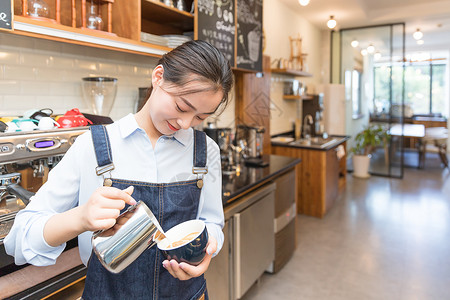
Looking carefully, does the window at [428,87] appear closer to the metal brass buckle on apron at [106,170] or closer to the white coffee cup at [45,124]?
the white coffee cup at [45,124]

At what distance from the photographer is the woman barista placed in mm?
846

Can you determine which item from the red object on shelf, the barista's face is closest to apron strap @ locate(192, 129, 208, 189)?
the barista's face

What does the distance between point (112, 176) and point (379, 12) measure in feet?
19.4

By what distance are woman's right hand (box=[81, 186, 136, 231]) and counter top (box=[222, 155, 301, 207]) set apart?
4.10 ft

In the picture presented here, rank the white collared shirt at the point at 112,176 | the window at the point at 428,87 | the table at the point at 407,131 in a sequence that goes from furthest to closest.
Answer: the window at the point at 428,87 < the table at the point at 407,131 < the white collared shirt at the point at 112,176

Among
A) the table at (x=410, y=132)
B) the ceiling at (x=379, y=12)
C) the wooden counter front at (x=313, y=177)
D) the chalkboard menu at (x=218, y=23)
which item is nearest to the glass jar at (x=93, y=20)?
the chalkboard menu at (x=218, y=23)

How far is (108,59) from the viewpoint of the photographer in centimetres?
222

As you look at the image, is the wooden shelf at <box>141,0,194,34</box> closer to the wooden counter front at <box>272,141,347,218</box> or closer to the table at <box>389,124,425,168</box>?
the wooden counter front at <box>272,141,347,218</box>

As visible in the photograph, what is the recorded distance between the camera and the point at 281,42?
4.70m

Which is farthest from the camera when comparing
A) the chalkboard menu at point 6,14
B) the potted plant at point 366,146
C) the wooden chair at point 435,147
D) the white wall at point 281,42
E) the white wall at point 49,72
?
the wooden chair at point 435,147

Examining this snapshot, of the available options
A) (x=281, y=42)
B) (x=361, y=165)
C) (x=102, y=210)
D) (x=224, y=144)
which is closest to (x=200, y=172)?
(x=102, y=210)

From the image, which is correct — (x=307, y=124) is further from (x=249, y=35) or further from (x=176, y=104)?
(x=176, y=104)

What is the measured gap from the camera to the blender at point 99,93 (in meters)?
2.02

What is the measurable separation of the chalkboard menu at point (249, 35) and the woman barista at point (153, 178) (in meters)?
2.06
